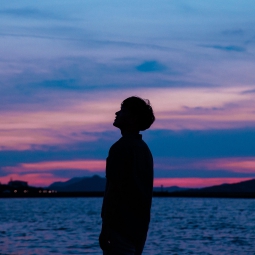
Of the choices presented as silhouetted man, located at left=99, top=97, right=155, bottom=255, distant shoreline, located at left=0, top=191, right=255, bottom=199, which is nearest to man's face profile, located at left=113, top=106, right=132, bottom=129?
silhouetted man, located at left=99, top=97, right=155, bottom=255

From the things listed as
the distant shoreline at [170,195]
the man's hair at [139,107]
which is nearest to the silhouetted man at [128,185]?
the man's hair at [139,107]

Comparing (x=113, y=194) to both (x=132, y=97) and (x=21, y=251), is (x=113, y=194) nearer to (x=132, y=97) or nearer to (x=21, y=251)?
(x=132, y=97)

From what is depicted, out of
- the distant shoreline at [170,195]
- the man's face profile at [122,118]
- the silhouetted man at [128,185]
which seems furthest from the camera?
the distant shoreline at [170,195]

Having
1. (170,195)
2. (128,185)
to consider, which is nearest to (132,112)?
(128,185)

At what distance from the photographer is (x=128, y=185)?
4.00 meters

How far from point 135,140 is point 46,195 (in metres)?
190

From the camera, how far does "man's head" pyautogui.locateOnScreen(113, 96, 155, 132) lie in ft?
13.5

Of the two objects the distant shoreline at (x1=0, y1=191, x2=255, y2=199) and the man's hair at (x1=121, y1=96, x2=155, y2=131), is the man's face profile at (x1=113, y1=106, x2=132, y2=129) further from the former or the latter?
the distant shoreline at (x1=0, y1=191, x2=255, y2=199)

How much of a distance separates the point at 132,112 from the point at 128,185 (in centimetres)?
48

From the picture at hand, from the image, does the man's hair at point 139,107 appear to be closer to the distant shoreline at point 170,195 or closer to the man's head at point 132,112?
the man's head at point 132,112

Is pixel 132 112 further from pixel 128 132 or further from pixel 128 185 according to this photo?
pixel 128 185

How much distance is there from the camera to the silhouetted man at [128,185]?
3.92 meters

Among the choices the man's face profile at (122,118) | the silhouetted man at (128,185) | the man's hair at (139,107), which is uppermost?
the man's hair at (139,107)

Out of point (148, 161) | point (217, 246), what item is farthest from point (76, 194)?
point (148, 161)
